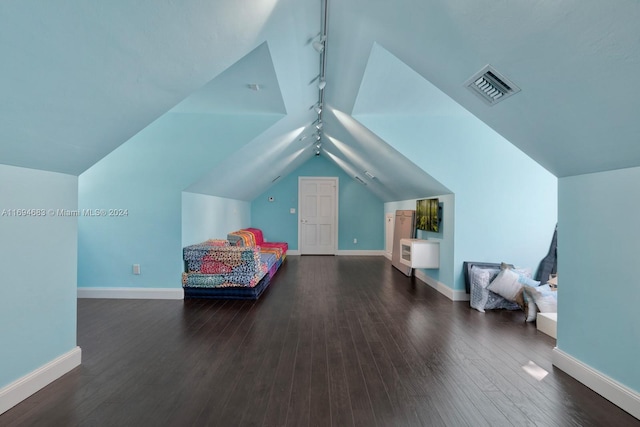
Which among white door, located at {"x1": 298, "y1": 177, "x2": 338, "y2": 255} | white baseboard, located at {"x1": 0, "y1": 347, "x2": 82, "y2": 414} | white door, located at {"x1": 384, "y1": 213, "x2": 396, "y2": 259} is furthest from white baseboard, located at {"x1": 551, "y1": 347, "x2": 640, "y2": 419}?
white door, located at {"x1": 298, "y1": 177, "x2": 338, "y2": 255}

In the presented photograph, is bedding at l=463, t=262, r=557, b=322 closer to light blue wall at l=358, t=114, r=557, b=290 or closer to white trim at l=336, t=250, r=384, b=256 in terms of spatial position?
light blue wall at l=358, t=114, r=557, b=290

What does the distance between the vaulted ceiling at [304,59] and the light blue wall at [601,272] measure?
0.54 feet

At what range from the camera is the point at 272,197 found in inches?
354

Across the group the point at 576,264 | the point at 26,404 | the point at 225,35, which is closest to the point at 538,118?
the point at 576,264

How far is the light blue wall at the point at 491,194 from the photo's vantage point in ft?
14.4

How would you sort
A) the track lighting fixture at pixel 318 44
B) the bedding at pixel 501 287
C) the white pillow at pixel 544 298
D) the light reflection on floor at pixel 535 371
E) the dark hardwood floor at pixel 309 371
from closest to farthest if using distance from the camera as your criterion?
the dark hardwood floor at pixel 309 371 → the light reflection on floor at pixel 535 371 → the track lighting fixture at pixel 318 44 → the white pillow at pixel 544 298 → the bedding at pixel 501 287

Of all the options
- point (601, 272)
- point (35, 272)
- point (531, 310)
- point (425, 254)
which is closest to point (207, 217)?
point (35, 272)

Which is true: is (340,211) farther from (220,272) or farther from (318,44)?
(318,44)

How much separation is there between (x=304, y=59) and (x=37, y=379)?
316cm

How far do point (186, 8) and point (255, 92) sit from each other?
194 centimetres

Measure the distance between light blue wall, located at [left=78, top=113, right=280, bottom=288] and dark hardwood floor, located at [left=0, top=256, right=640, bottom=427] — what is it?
47cm

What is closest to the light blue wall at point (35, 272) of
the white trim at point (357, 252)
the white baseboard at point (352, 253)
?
the white baseboard at point (352, 253)

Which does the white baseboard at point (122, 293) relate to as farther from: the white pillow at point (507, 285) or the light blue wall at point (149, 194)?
the white pillow at point (507, 285)

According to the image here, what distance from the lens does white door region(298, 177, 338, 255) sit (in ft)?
29.7
